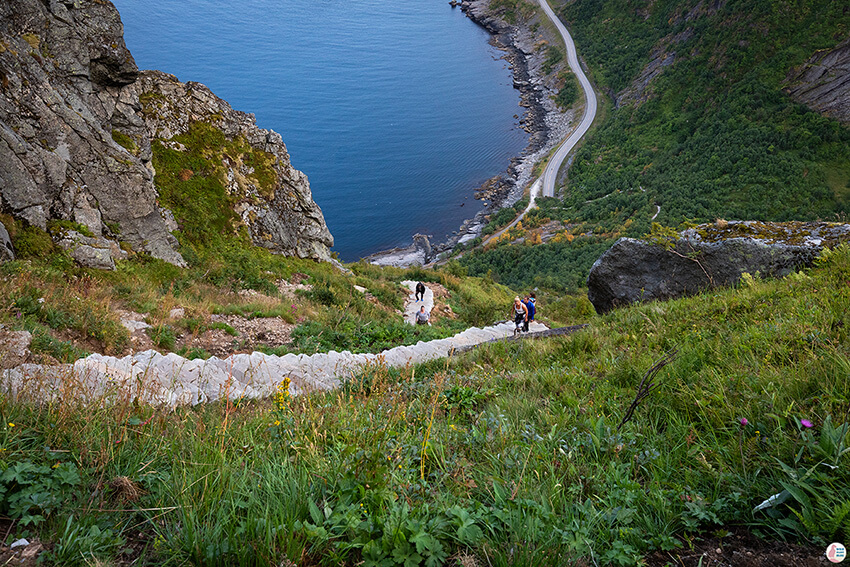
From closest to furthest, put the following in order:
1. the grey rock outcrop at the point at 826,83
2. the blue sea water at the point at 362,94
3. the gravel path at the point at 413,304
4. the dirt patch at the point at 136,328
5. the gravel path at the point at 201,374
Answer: the gravel path at the point at 201,374 < the dirt patch at the point at 136,328 < the gravel path at the point at 413,304 < the grey rock outcrop at the point at 826,83 < the blue sea water at the point at 362,94

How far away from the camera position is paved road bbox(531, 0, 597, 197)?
7319 cm

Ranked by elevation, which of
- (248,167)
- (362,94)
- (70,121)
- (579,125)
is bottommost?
(70,121)

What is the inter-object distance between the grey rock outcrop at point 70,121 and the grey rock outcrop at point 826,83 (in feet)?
241

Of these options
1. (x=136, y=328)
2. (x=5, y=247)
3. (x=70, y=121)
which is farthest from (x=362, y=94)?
(x=136, y=328)

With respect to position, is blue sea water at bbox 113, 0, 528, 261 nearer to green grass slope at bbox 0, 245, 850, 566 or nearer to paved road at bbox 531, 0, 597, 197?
paved road at bbox 531, 0, 597, 197

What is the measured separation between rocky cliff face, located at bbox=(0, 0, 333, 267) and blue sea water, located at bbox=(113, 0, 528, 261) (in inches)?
1613

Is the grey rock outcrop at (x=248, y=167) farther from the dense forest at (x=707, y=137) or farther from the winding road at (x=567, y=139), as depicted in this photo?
the winding road at (x=567, y=139)

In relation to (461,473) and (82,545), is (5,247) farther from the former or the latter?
(461,473)

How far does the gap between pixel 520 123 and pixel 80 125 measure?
88.1 m

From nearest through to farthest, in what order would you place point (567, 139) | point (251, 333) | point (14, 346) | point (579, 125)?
point (14, 346)
point (251, 333)
point (567, 139)
point (579, 125)

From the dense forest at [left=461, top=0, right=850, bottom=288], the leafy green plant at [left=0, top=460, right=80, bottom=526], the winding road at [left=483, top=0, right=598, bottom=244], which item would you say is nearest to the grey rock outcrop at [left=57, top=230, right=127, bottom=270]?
the leafy green plant at [left=0, top=460, right=80, bottom=526]

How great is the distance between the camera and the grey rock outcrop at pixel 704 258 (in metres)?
8.66

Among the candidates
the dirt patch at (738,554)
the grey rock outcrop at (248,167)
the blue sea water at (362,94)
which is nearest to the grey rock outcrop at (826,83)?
the blue sea water at (362,94)

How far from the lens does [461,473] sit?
2934 mm
